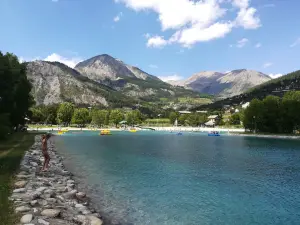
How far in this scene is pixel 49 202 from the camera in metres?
18.4

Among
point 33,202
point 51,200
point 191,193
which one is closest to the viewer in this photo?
point 33,202

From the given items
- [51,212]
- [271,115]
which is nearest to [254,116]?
[271,115]

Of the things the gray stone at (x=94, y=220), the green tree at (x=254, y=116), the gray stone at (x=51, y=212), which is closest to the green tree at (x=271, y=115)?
the green tree at (x=254, y=116)

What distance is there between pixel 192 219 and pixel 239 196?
7.64 meters

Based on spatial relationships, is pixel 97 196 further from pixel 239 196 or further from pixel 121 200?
pixel 239 196

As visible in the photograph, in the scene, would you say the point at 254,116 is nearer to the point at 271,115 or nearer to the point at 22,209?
the point at 271,115

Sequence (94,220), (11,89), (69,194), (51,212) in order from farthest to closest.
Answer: (11,89), (69,194), (94,220), (51,212)

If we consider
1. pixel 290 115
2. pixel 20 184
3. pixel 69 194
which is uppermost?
pixel 290 115

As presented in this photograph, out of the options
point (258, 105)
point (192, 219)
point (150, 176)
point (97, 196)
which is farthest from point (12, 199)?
point (258, 105)

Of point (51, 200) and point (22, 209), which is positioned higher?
point (22, 209)

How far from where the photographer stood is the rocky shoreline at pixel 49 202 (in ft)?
50.2

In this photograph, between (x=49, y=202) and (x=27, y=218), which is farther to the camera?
Result: (x=49, y=202)

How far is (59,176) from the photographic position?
93.8 feet

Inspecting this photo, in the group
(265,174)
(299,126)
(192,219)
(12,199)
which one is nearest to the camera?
(12,199)
